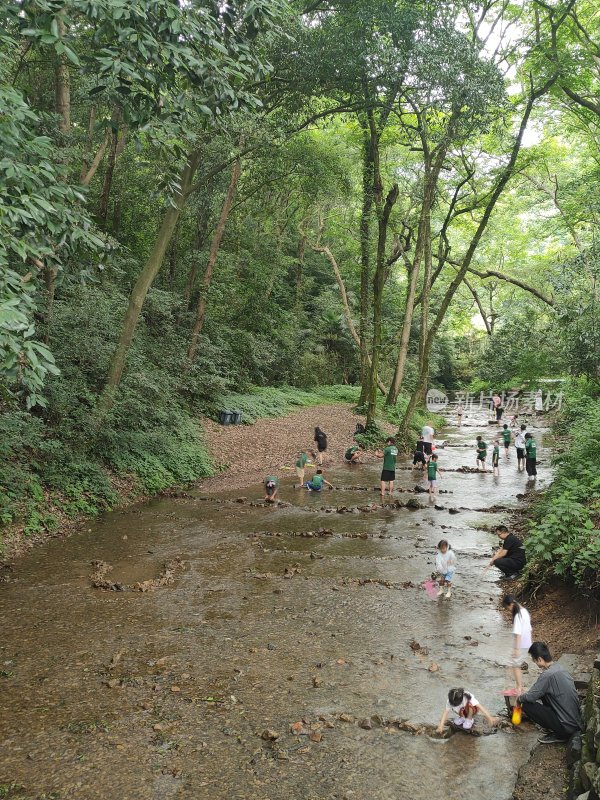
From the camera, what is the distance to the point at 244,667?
6.41m

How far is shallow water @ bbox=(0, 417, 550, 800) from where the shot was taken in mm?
4664

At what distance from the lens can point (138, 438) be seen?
593 inches

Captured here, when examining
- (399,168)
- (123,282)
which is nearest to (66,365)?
(123,282)

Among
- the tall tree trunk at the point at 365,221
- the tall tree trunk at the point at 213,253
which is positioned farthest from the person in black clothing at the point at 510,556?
the tall tree trunk at the point at 365,221

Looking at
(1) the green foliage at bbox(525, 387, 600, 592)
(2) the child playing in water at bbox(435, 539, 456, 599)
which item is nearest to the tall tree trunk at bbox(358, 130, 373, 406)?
(1) the green foliage at bbox(525, 387, 600, 592)

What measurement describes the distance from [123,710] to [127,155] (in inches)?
A: 785

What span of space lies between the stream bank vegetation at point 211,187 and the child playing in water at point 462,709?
4681mm

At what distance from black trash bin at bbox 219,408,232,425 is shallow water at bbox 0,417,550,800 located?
1034cm

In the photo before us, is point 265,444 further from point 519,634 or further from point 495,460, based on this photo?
point 519,634

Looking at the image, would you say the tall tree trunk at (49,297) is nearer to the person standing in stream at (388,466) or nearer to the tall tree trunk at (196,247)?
the person standing in stream at (388,466)

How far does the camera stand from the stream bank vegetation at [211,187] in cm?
552

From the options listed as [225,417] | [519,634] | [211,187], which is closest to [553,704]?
[519,634]

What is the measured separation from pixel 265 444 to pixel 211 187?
1049cm

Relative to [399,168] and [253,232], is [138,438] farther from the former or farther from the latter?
[399,168]
